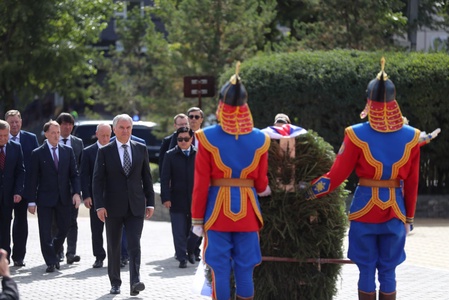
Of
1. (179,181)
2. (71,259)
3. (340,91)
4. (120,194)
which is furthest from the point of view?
(340,91)

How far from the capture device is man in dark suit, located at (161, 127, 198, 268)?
1335 cm

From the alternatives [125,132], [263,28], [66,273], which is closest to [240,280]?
[125,132]

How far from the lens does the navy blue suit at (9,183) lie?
43.1ft

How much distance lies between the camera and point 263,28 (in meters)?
28.5

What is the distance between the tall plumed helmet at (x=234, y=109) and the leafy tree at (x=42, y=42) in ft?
64.4

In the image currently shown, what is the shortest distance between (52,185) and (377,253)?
224 inches

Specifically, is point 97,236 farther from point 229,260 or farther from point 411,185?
point 411,185

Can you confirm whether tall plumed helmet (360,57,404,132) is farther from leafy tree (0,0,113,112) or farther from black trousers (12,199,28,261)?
leafy tree (0,0,113,112)

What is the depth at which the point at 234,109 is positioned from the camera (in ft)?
27.0

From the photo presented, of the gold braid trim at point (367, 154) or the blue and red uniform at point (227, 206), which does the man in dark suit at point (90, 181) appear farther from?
the gold braid trim at point (367, 154)

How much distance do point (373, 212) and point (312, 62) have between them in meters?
11.5

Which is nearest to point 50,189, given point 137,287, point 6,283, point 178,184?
point 178,184

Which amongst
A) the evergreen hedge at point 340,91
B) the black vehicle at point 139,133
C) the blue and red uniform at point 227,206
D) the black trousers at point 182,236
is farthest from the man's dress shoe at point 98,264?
the black vehicle at point 139,133

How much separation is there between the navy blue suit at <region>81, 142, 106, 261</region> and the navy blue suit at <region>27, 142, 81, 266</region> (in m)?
0.41
